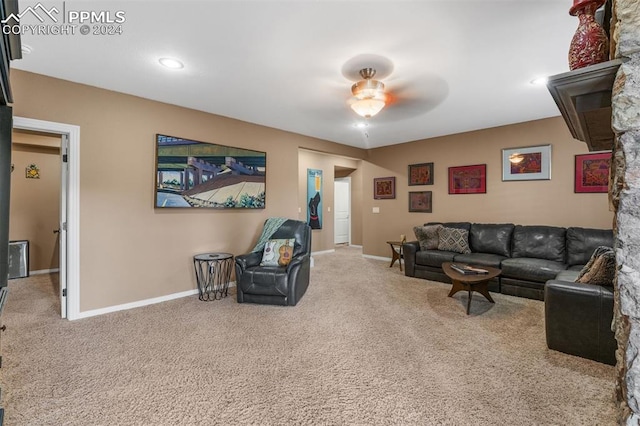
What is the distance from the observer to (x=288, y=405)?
5.76 ft

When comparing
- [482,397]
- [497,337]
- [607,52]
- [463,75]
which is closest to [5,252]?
[482,397]

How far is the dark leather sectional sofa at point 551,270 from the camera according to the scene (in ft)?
7.23

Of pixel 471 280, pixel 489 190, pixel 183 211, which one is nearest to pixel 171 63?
pixel 183 211

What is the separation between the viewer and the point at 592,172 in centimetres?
402

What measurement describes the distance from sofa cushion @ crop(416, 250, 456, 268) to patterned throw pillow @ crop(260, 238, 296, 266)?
2121 mm

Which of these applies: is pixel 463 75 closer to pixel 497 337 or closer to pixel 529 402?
pixel 497 337

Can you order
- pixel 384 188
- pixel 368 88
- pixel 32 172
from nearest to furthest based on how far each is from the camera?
pixel 368 88 → pixel 32 172 → pixel 384 188

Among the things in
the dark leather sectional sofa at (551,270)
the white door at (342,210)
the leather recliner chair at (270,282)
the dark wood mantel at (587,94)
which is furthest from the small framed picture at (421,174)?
the dark wood mantel at (587,94)

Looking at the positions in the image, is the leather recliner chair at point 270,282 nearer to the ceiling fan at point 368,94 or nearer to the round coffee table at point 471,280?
the round coffee table at point 471,280

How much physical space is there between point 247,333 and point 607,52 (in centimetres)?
300

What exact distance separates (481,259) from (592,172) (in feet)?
6.28

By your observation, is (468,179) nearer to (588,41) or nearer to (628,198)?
(588,41)

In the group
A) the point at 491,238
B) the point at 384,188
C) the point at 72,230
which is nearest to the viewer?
the point at 72,230

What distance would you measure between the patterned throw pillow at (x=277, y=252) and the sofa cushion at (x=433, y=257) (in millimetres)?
2121
